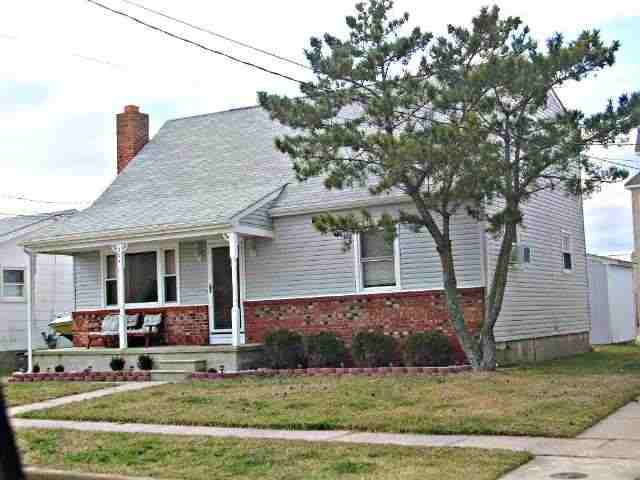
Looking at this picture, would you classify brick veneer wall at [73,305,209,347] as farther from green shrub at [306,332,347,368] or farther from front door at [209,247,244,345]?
green shrub at [306,332,347,368]

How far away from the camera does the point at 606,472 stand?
320 inches

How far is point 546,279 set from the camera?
70.6ft

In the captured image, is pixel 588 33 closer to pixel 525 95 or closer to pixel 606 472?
pixel 525 95

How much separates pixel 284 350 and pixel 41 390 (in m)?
4.85

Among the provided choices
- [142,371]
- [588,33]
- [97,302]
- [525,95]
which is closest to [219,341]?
[142,371]

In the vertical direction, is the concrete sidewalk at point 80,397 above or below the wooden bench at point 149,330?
below

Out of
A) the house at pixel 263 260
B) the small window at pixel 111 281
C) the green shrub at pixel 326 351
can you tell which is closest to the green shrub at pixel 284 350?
the green shrub at pixel 326 351

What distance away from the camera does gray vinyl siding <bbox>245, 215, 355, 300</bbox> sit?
1964 cm

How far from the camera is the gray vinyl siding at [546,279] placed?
1927cm

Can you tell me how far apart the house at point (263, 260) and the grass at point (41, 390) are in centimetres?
207

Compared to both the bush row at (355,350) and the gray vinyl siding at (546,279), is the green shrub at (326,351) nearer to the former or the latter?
the bush row at (355,350)

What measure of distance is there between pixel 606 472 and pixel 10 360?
21766mm

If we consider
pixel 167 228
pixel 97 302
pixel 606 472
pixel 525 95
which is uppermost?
pixel 525 95

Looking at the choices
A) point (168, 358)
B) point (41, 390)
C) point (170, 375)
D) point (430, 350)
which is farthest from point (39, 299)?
point (430, 350)
